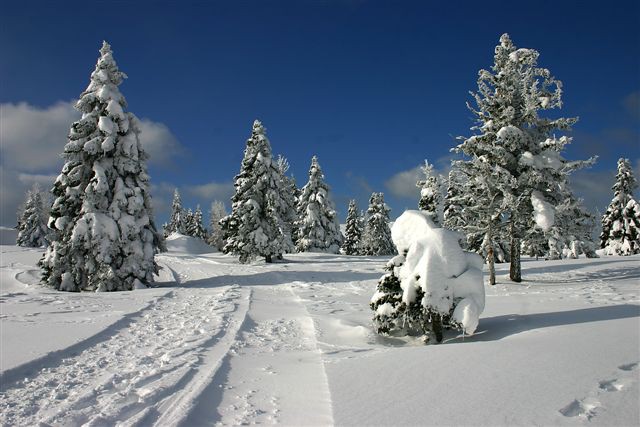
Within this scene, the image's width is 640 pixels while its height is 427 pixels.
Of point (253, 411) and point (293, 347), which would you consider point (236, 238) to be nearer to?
point (293, 347)

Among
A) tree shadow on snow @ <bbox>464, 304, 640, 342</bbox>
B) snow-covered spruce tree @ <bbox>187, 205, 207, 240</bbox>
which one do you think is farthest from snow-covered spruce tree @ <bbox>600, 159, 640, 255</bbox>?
snow-covered spruce tree @ <bbox>187, 205, 207, 240</bbox>

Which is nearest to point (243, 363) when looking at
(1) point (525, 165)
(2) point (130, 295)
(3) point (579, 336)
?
(3) point (579, 336)

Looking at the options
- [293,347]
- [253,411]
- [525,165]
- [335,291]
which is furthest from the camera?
[335,291]

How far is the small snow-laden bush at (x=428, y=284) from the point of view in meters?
8.26

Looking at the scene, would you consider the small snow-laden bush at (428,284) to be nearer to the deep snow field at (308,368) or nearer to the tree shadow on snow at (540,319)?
the deep snow field at (308,368)

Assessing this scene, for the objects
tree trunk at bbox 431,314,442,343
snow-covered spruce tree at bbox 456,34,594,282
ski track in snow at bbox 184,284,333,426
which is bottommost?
ski track in snow at bbox 184,284,333,426

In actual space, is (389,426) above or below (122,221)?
below

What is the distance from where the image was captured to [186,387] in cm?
554

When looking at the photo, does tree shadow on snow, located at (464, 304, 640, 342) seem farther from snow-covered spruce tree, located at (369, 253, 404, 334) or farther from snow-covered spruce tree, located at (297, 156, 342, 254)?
snow-covered spruce tree, located at (297, 156, 342, 254)

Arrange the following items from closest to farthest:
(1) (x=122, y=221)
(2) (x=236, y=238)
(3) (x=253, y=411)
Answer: (3) (x=253, y=411) → (1) (x=122, y=221) → (2) (x=236, y=238)

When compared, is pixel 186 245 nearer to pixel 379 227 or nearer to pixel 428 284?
pixel 379 227

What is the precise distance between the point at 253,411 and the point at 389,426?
5.65 feet

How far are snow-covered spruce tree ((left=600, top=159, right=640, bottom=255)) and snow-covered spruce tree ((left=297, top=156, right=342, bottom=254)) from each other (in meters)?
29.0

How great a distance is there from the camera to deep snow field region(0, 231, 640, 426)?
4.44 m
